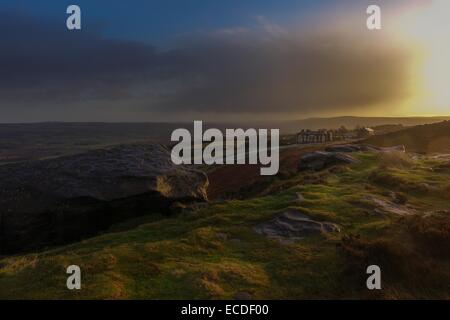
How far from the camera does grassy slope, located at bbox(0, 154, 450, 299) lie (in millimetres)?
10656

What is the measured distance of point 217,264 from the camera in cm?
1232

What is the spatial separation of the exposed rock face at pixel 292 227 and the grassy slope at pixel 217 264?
48cm

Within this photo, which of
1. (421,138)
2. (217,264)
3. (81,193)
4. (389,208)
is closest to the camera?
(217,264)

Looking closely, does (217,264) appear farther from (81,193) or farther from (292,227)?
(81,193)

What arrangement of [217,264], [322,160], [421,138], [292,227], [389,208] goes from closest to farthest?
[217,264] → [292,227] → [389,208] → [322,160] → [421,138]

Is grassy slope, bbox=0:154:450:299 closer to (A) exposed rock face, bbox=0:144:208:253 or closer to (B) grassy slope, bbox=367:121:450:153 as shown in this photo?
(A) exposed rock face, bbox=0:144:208:253

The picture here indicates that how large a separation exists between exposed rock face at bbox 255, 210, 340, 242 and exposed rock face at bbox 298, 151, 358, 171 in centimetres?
2161

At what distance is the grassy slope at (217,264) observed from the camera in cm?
1066

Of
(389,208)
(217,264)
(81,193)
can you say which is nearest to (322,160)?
(389,208)

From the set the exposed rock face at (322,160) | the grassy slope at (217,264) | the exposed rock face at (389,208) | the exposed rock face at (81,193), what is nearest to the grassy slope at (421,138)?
the exposed rock face at (322,160)

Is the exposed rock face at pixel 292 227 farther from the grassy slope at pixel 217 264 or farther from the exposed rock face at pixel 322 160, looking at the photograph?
the exposed rock face at pixel 322 160

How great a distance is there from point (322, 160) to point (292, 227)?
81.6 feet

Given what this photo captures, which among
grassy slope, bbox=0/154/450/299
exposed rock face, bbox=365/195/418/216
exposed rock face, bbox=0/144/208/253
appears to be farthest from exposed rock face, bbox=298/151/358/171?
grassy slope, bbox=0/154/450/299
